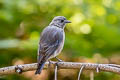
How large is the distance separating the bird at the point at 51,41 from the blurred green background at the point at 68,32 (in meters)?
1.03

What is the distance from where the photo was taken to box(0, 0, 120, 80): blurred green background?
559 centimetres

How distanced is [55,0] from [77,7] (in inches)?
17.7

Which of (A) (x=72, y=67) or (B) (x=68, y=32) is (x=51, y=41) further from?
(B) (x=68, y=32)

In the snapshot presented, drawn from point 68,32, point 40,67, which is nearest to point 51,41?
point 40,67

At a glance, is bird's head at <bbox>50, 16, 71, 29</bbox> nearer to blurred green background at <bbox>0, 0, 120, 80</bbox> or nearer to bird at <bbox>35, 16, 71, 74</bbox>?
bird at <bbox>35, 16, 71, 74</bbox>

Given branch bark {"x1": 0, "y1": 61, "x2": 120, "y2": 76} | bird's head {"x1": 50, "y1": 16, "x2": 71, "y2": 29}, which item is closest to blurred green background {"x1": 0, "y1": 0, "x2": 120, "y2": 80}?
bird's head {"x1": 50, "y1": 16, "x2": 71, "y2": 29}

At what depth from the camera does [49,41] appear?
13.6 feet

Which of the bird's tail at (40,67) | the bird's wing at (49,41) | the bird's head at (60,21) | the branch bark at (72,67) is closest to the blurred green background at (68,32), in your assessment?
the bird's head at (60,21)

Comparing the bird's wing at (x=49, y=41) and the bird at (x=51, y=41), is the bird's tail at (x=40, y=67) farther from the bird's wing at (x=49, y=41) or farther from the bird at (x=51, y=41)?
the bird's wing at (x=49, y=41)

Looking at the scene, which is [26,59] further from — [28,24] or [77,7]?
[77,7]

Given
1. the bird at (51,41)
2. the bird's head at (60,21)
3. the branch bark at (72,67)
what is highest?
the bird's head at (60,21)

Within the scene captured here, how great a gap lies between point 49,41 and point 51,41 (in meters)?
0.03

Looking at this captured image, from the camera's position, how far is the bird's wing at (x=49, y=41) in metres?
3.88

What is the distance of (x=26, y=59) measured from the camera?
574cm
